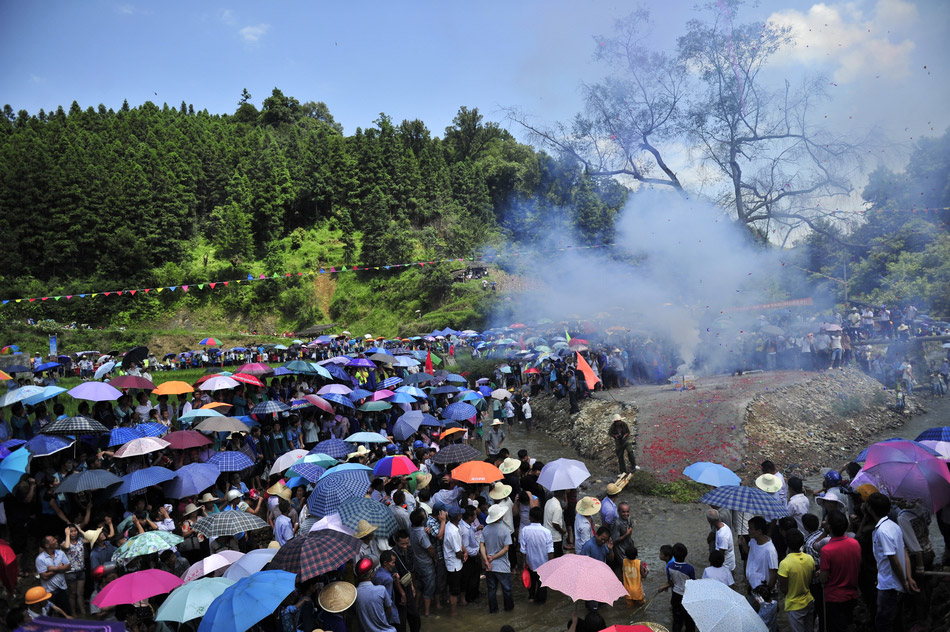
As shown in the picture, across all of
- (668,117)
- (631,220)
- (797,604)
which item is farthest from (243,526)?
(668,117)

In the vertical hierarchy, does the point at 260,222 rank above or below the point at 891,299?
above

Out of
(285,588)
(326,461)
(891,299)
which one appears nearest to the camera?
(285,588)

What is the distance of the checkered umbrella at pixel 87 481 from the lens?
26.3ft

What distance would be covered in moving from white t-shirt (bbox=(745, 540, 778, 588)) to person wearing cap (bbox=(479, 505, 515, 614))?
260 cm

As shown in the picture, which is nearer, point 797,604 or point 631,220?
point 797,604

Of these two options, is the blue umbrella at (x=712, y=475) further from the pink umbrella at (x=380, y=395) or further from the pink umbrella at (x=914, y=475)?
the pink umbrella at (x=380, y=395)

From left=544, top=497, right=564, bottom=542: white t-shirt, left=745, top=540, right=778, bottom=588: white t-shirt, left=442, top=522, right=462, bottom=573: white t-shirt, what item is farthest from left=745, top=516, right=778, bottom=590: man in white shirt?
left=442, top=522, right=462, bottom=573: white t-shirt

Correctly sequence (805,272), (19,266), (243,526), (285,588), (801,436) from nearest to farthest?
(285,588)
(243,526)
(801,436)
(805,272)
(19,266)

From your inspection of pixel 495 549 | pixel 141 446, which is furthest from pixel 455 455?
pixel 141 446

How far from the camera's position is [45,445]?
9047mm

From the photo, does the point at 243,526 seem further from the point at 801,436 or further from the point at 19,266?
the point at 19,266

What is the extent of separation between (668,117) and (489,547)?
23.1 meters

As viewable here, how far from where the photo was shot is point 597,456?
14.4m

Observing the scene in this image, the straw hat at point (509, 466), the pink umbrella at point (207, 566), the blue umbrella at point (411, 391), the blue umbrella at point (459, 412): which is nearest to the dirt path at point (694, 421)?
the blue umbrella at point (459, 412)
